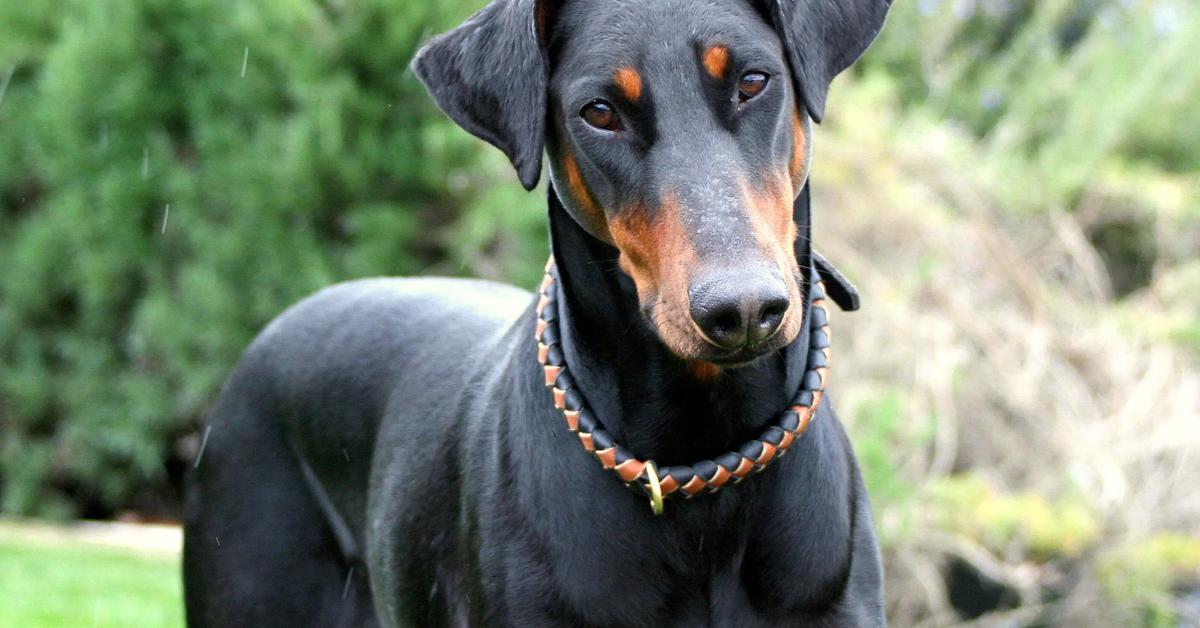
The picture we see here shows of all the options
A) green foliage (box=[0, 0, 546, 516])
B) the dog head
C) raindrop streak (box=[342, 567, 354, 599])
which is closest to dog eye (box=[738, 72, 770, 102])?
the dog head

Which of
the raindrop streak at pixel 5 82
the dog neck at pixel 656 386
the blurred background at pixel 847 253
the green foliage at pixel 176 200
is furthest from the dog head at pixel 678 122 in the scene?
the raindrop streak at pixel 5 82

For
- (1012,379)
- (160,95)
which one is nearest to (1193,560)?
(1012,379)

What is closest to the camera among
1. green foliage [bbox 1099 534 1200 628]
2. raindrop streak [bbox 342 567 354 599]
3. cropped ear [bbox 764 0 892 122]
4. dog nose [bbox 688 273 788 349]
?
dog nose [bbox 688 273 788 349]

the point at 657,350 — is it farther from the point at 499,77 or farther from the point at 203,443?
the point at 203,443

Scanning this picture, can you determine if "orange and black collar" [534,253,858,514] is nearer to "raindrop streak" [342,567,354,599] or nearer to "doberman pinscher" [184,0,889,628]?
"doberman pinscher" [184,0,889,628]

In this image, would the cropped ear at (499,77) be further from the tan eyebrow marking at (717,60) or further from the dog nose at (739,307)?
the dog nose at (739,307)

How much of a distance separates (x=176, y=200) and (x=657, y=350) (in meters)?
6.23

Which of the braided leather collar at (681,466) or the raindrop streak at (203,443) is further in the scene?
the raindrop streak at (203,443)

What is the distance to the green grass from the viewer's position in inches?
263

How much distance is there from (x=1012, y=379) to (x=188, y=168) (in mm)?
4791

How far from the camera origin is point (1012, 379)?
5.79 metres

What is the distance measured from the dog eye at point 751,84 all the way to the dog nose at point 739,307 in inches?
16.3

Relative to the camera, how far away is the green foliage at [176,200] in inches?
301

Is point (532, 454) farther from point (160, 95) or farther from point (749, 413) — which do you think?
point (160, 95)
